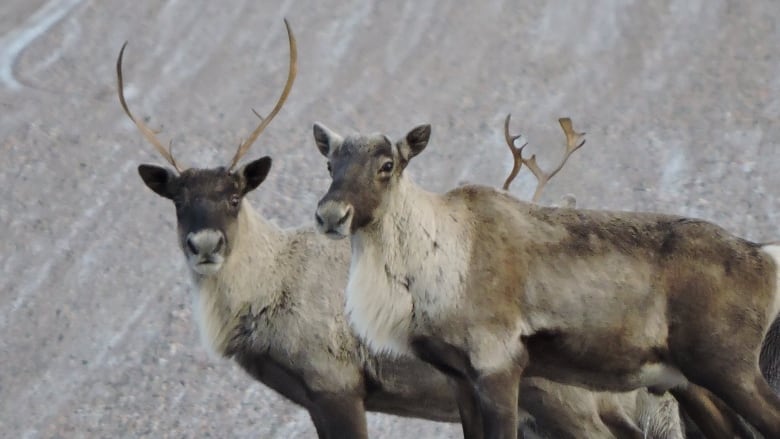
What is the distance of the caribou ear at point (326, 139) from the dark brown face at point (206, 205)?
101 centimetres

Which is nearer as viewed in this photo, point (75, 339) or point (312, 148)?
point (75, 339)

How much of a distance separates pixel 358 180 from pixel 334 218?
341 millimetres

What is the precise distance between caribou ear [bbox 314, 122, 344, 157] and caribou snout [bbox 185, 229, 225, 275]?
1041 millimetres

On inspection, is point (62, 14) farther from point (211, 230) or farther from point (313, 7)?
point (211, 230)

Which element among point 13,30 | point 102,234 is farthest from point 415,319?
point 13,30

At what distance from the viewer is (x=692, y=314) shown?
28.4 feet

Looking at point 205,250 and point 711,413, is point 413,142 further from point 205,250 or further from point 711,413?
point 711,413

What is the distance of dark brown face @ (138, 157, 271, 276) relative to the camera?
32.4 feet

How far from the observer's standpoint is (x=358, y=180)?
8.78 meters

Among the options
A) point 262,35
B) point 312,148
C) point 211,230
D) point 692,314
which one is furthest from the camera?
point 262,35

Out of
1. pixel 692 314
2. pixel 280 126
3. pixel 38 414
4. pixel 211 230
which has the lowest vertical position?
pixel 38 414

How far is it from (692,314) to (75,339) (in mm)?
12087

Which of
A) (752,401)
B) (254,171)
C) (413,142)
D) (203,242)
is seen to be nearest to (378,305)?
(413,142)

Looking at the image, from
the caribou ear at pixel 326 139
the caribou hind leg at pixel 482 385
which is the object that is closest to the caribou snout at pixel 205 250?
the caribou ear at pixel 326 139
